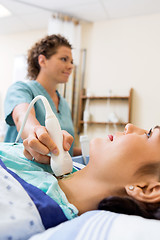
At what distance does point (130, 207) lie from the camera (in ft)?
2.03

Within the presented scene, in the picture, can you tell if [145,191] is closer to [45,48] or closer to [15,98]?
[15,98]

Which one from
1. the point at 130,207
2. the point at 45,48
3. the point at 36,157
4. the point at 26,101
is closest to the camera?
the point at 130,207

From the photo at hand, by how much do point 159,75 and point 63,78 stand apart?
1621mm

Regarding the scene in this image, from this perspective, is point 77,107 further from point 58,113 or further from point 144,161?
point 144,161

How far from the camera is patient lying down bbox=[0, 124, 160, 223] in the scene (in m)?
0.63

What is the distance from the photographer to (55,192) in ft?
2.12

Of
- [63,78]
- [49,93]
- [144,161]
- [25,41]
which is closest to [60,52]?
[63,78]

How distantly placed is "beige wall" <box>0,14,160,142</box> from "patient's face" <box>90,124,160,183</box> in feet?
7.26

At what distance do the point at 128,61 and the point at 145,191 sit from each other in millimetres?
2595

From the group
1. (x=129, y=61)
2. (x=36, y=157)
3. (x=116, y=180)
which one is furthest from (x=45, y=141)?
(x=129, y=61)

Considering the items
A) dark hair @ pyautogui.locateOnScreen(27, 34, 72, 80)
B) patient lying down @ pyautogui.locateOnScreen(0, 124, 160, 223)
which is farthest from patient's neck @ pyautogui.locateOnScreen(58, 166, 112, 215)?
dark hair @ pyautogui.locateOnScreen(27, 34, 72, 80)

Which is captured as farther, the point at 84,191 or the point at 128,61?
the point at 128,61

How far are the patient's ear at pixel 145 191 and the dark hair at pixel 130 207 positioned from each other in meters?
0.01

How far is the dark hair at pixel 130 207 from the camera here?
0.62 meters
